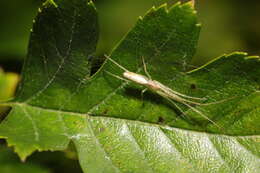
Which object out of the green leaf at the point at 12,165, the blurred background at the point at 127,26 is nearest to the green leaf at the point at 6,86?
the blurred background at the point at 127,26

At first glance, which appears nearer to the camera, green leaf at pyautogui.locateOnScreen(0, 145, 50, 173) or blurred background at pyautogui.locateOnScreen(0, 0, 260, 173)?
green leaf at pyautogui.locateOnScreen(0, 145, 50, 173)

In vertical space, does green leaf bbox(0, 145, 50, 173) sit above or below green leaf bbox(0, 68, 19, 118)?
below

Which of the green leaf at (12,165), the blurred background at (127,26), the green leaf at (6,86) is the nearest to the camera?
the green leaf at (12,165)

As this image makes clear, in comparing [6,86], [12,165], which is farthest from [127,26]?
[12,165]

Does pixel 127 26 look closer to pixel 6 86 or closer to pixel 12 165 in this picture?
pixel 6 86

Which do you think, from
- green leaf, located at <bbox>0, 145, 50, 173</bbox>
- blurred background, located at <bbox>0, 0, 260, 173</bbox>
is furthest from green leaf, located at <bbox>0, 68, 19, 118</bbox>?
green leaf, located at <bbox>0, 145, 50, 173</bbox>

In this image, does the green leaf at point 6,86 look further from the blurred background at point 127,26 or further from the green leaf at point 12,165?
the green leaf at point 12,165

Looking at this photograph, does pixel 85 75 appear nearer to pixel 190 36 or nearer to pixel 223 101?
pixel 190 36

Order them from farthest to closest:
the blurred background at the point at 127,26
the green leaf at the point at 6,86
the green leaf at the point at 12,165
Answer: the blurred background at the point at 127,26
the green leaf at the point at 6,86
the green leaf at the point at 12,165

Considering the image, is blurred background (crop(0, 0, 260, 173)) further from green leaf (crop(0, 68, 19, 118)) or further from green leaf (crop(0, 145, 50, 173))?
green leaf (crop(0, 145, 50, 173))
